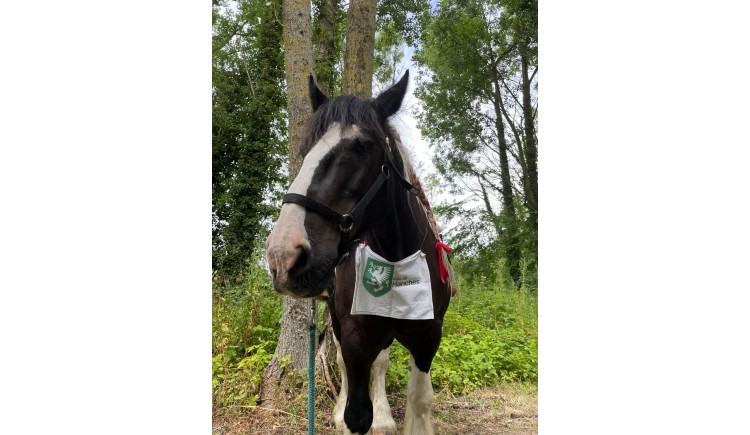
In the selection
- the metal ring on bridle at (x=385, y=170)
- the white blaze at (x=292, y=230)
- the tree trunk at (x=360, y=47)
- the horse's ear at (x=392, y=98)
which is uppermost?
the tree trunk at (x=360, y=47)

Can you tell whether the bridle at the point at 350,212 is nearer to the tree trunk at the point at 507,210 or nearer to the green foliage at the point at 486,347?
the tree trunk at the point at 507,210

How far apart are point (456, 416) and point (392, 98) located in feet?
8.56

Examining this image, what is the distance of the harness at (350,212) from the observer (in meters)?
1.67

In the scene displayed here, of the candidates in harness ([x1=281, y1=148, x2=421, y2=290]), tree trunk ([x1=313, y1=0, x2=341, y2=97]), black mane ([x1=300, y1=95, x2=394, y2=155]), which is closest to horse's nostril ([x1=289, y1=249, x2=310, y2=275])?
harness ([x1=281, y1=148, x2=421, y2=290])

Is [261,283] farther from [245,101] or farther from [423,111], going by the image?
[423,111]

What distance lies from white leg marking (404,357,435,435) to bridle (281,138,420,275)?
1146mm

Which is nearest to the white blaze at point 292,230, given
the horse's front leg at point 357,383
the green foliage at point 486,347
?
the horse's front leg at point 357,383

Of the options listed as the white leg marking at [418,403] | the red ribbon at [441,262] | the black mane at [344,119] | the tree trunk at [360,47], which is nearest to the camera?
the black mane at [344,119]

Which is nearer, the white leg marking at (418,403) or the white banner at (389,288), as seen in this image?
the white banner at (389,288)

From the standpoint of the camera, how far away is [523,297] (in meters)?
3.55

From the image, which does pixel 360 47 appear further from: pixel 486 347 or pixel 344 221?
pixel 486 347

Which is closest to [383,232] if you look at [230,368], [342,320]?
[342,320]

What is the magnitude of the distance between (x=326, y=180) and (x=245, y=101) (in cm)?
202
